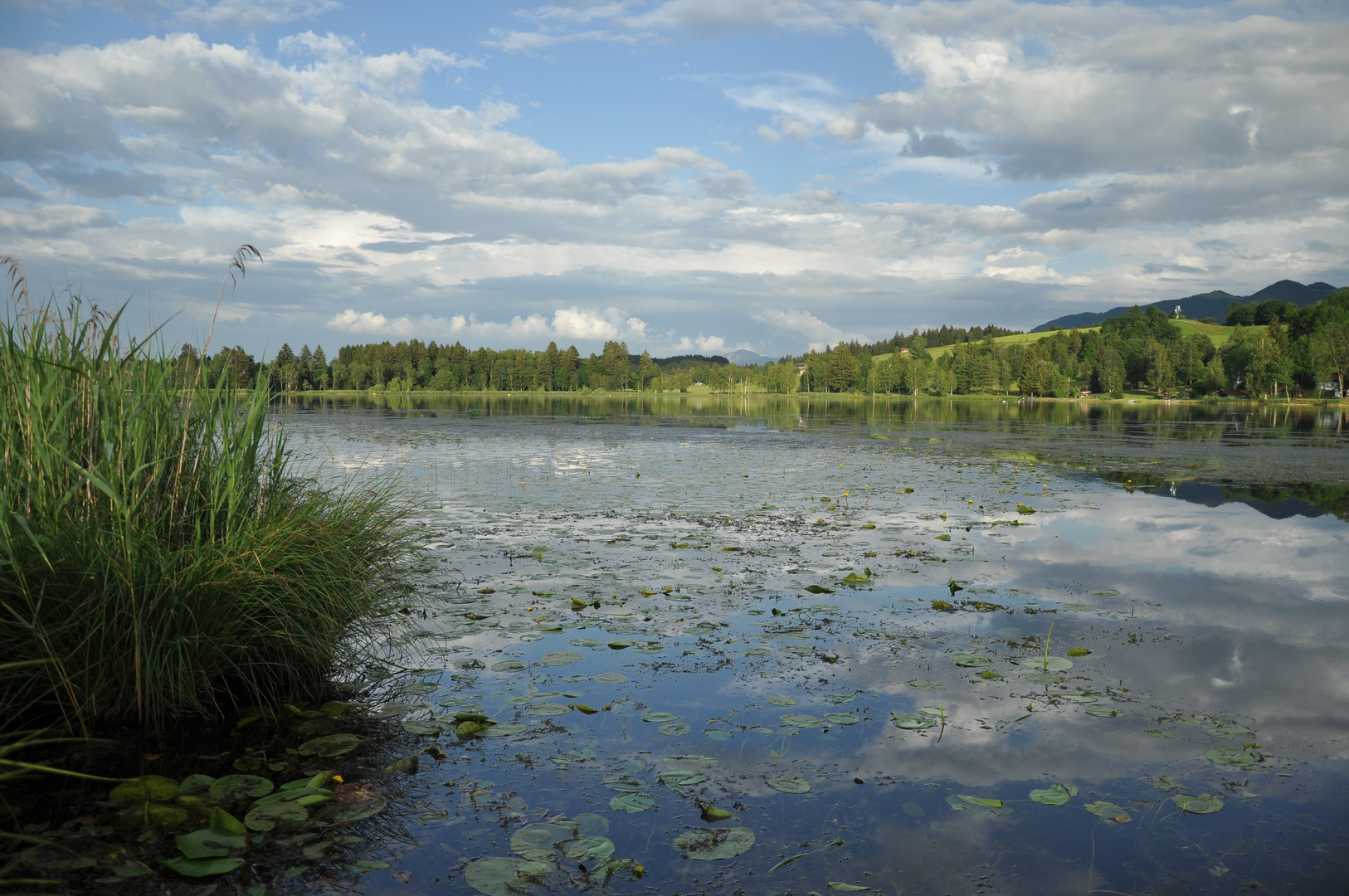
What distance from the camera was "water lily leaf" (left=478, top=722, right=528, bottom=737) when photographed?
5.52 m

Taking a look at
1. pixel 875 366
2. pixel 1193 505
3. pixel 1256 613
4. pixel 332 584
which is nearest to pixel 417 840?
pixel 332 584

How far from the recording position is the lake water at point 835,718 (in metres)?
4.09

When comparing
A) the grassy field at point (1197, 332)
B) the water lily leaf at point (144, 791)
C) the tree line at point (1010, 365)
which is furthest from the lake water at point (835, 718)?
the grassy field at point (1197, 332)

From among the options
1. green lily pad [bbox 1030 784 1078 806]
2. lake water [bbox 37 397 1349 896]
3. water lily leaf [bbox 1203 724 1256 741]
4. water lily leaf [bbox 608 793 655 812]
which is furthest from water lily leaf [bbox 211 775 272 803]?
water lily leaf [bbox 1203 724 1256 741]

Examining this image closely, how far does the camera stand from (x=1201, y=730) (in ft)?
19.0

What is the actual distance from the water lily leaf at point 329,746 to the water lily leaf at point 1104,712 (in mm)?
5517

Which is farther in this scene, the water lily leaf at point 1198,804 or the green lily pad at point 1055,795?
the green lily pad at point 1055,795

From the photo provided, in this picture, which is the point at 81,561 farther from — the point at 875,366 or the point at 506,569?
the point at 875,366

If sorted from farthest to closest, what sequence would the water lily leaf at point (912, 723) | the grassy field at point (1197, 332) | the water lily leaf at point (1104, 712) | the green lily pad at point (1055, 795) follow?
the grassy field at point (1197, 332)
the water lily leaf at point (1104, 712)
the water lily leaf at point (912, 723)
the green lily pad at point (1055, 795)

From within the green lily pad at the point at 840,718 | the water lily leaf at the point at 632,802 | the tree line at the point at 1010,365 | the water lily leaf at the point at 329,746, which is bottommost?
the green lily pad at the point at 840,718

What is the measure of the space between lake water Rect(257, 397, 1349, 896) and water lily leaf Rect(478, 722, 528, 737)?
41mm

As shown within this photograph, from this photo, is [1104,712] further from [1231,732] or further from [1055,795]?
[1055,795]

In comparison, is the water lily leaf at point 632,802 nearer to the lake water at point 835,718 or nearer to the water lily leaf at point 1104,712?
the lake water at point 835,718

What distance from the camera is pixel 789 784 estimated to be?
486cm
